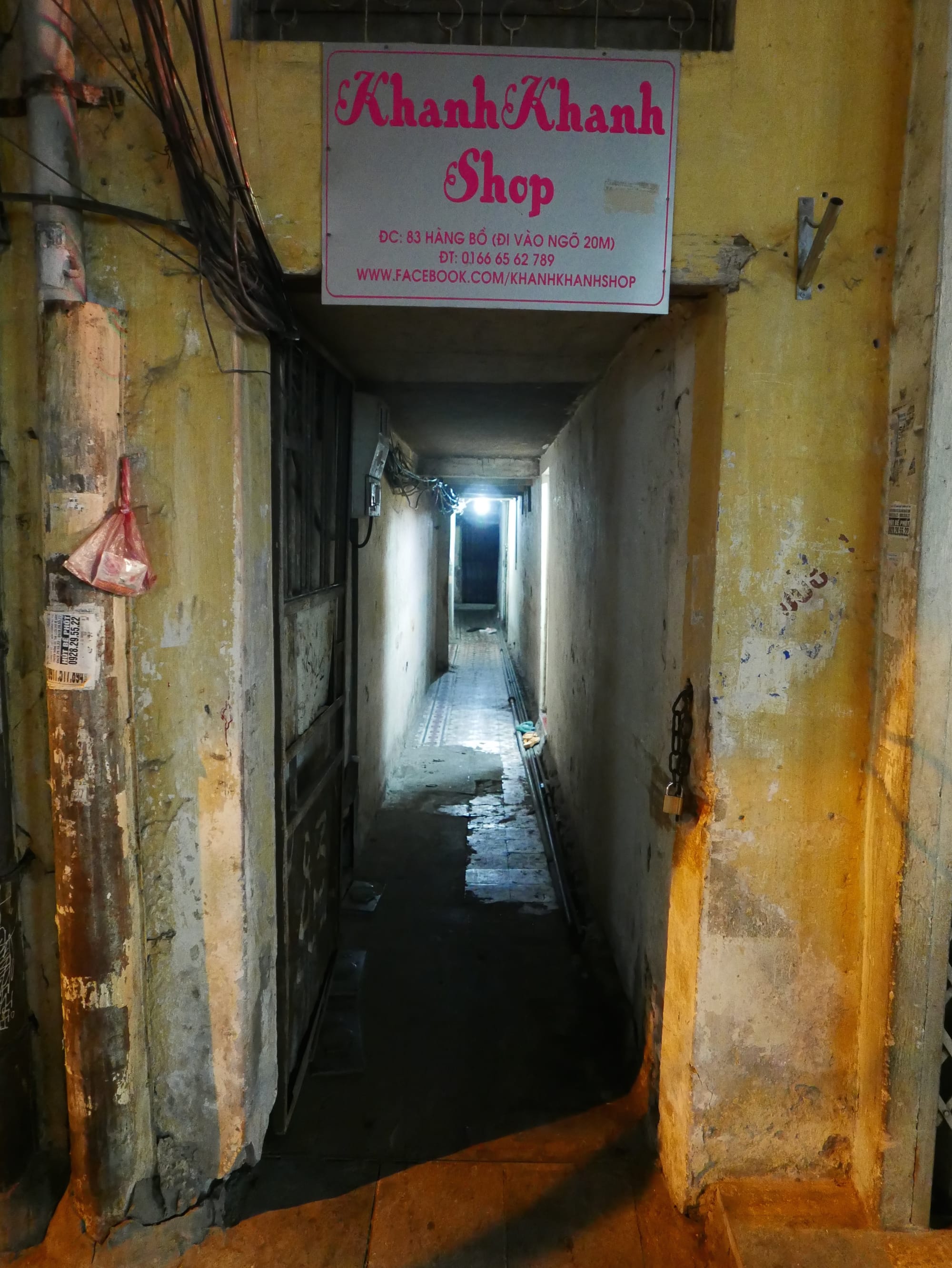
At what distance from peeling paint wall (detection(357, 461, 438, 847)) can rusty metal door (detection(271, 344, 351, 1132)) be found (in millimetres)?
981

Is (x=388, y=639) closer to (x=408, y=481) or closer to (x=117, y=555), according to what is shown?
(x=408, y=481)

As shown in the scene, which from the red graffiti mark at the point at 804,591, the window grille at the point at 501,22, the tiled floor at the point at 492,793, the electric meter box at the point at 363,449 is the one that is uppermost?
the window grille at the point at 501,22

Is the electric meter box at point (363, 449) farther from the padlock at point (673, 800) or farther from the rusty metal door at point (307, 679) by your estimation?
the padlock at point (673, 800)

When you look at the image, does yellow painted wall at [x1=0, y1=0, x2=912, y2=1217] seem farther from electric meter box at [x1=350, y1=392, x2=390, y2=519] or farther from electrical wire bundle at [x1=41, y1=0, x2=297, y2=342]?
electric meter box at [x1=350, y1=392, x2=390, y2=519]

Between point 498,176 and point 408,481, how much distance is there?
4075 mm

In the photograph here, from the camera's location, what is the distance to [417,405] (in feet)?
15.4

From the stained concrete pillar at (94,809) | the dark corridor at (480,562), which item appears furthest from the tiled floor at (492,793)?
the dark corridor at (480,562)

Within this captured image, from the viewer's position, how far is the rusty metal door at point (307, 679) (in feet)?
8.13

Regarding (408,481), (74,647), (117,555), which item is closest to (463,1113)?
(74,647)

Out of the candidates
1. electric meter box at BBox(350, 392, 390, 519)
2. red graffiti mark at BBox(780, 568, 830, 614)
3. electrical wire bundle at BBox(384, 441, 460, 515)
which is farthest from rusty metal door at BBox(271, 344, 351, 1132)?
red graffiti mark at BBox(780, 568, 830, 614)

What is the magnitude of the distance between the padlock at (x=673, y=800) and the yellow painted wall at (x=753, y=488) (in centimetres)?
12

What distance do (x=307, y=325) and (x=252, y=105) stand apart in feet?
2.54

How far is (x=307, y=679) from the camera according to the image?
3.00m

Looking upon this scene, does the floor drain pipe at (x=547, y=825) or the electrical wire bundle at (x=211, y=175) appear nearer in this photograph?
the electrical wire bundle at (x=211, y=175)
